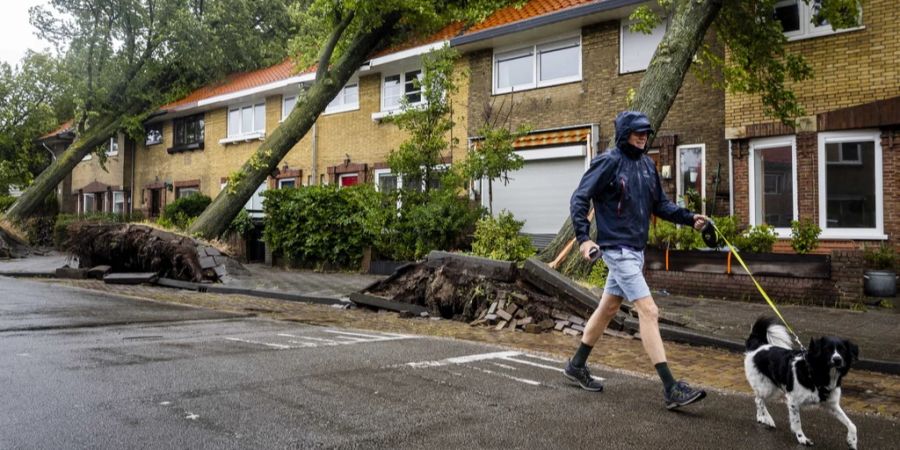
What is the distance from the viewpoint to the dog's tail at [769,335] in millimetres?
4289

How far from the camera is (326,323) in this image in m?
8.57

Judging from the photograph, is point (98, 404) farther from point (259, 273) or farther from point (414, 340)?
point (259, 273)

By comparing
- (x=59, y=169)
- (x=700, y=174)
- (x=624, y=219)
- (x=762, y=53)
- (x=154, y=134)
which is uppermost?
(x=154, y=134)

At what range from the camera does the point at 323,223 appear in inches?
685

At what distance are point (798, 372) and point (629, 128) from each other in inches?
77.4

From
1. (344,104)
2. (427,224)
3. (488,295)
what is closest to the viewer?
(488,295)

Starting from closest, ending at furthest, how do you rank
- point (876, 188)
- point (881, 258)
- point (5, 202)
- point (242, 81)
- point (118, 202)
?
point (881, 258)
point (876, 188)
point (242, 81)
point (5, 202)
point (118, 202)

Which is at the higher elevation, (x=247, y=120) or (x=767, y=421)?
(x=247, y=120)

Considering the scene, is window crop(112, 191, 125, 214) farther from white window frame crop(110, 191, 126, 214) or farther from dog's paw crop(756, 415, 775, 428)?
dog's paw crop(756, 415, 775, 428)

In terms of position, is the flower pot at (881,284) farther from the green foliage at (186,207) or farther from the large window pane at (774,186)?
the green foliage at (186,207)

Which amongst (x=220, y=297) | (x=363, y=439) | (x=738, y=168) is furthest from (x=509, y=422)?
(x=738, y=168)

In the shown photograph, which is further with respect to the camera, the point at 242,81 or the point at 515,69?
the point at 242,81

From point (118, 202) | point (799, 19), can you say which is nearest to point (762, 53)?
point (799, 19)

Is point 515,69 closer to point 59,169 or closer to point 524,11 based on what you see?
point 524,11
